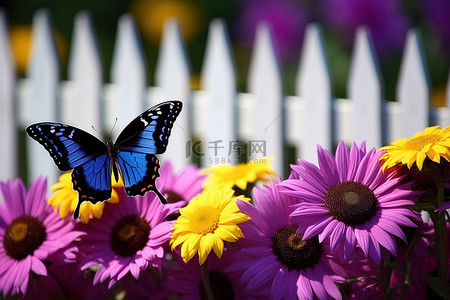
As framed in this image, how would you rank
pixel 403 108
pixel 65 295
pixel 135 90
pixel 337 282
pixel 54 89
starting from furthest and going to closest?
pixel 54 89, pixel 135 90, pixel 403 108, pixel 65 295, pixel 337 282

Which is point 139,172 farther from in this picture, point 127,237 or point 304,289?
point 304,289

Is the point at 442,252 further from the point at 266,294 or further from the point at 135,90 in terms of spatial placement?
the point at 135,90

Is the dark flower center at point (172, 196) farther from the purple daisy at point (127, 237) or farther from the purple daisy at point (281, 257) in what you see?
the purple daisy at point (281, 257)

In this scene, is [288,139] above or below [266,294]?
above

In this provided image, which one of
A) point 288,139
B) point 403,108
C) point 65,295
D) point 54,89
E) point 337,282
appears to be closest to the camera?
point 337,282

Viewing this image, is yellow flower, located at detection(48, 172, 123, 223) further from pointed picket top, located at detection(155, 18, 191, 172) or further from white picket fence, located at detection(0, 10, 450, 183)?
pointed picket top, located at detection(155, 18, 191, 172)

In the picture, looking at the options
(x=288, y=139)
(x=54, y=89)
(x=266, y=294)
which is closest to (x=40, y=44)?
(x=54, y=89)
